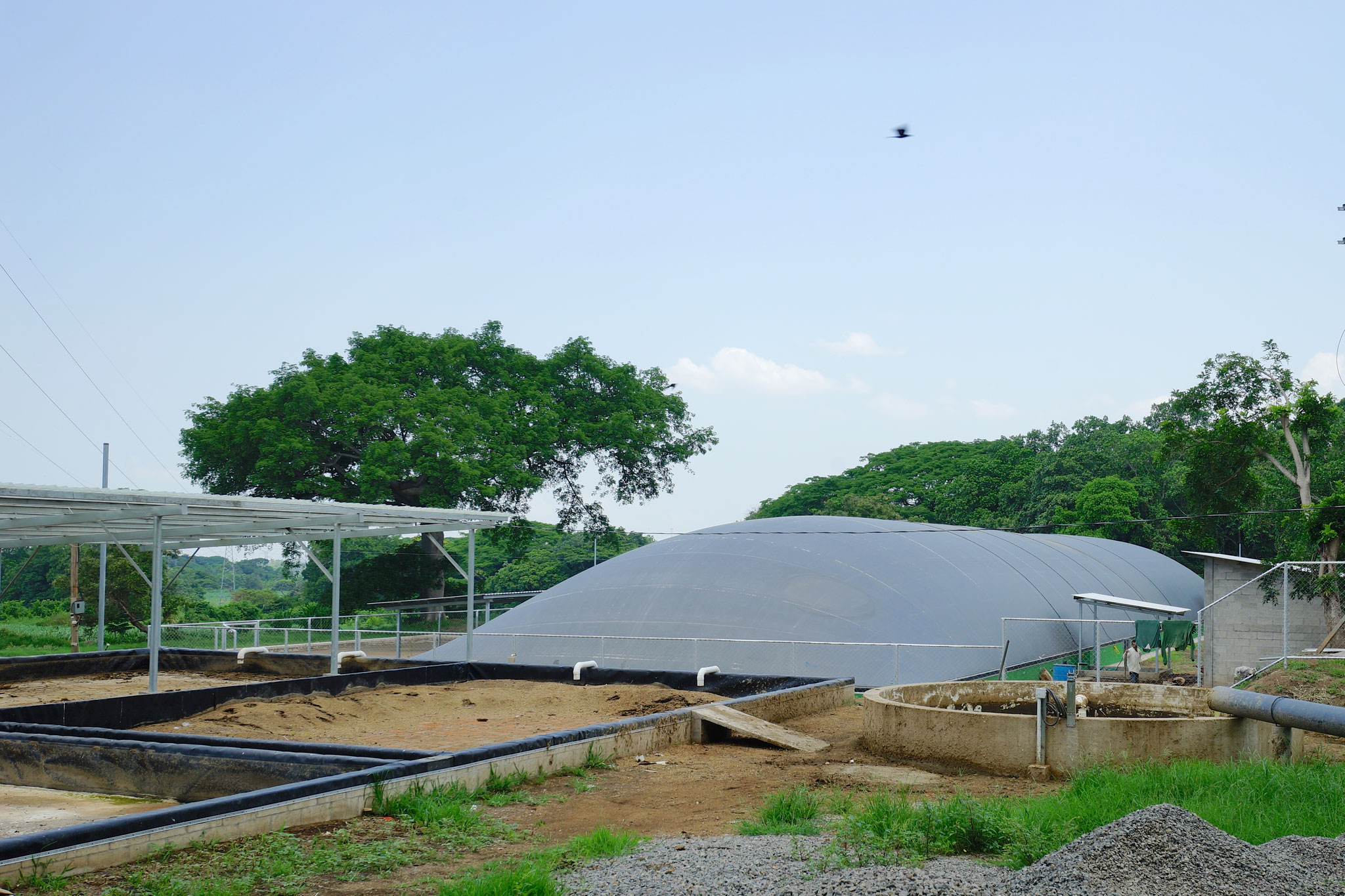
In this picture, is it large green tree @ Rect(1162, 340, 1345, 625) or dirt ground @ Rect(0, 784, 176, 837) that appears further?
large green tree @ Rect(1162, 340, 1345, 625)

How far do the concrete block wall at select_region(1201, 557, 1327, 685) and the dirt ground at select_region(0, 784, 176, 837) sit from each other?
66.5ft

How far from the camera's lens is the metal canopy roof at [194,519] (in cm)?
1591

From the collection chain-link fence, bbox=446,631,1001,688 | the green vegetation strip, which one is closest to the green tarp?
chain-link fence, bbox=446,631,1001,688

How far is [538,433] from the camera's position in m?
43.4

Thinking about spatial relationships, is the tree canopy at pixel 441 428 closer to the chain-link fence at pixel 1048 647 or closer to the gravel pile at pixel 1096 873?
the chain-link fence at pixel 1048 647

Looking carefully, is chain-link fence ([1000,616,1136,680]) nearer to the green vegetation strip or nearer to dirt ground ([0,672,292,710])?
the green vegetation strip

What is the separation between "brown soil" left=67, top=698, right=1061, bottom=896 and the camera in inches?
282

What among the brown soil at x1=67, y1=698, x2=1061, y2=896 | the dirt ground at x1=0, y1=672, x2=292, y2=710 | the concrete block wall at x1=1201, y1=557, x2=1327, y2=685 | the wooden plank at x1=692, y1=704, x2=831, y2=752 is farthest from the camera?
the concrete block wall at x1=1201, y1=557, x2=1327, y2=685

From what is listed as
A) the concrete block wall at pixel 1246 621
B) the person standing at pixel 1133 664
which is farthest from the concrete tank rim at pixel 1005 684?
the concrete block wall at pixel 1246 621

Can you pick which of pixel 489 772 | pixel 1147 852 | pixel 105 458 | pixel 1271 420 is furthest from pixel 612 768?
pixel 105 458

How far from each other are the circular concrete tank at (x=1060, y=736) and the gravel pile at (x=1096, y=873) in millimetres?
4498

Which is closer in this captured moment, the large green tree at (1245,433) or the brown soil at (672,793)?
the brown soil at (672,793)

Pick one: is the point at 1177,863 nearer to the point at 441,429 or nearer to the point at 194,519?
the point at 194,519

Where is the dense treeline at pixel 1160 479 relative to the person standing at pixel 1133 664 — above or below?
above
